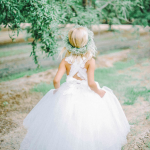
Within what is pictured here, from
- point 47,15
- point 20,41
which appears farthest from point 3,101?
point 20,41

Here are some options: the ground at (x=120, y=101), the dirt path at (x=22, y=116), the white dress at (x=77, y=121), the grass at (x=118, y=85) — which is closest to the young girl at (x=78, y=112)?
the white dress at (x=77, y=121)

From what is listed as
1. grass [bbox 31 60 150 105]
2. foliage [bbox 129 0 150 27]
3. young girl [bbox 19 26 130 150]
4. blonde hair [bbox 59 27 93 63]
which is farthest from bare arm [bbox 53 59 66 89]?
foliage [bbox 129 0 150 27]

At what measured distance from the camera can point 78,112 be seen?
2.46 m

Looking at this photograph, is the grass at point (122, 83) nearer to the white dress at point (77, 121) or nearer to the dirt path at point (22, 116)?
the dirt path at point (22, 116)

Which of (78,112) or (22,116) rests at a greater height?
(78,112)

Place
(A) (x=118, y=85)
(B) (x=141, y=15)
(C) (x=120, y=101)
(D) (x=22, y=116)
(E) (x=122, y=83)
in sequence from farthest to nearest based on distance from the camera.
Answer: (B) (x=141, y=15) → (E) (x=122, y=83) → (A) (x=118, y=85) → (C) (x=120, y=101) → (D) (x=22, y=116)

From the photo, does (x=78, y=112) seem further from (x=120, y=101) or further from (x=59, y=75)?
(x=120, y=101)

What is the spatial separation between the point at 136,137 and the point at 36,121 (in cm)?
191

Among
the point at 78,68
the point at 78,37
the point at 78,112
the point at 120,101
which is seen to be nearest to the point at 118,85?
the point at 120,101

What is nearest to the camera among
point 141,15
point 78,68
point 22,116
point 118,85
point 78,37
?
point 78,37

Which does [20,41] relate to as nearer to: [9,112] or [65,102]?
[9,112]

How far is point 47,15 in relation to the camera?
3.55m

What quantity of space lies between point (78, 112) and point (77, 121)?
130 mm

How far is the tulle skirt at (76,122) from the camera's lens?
2.42 metres
